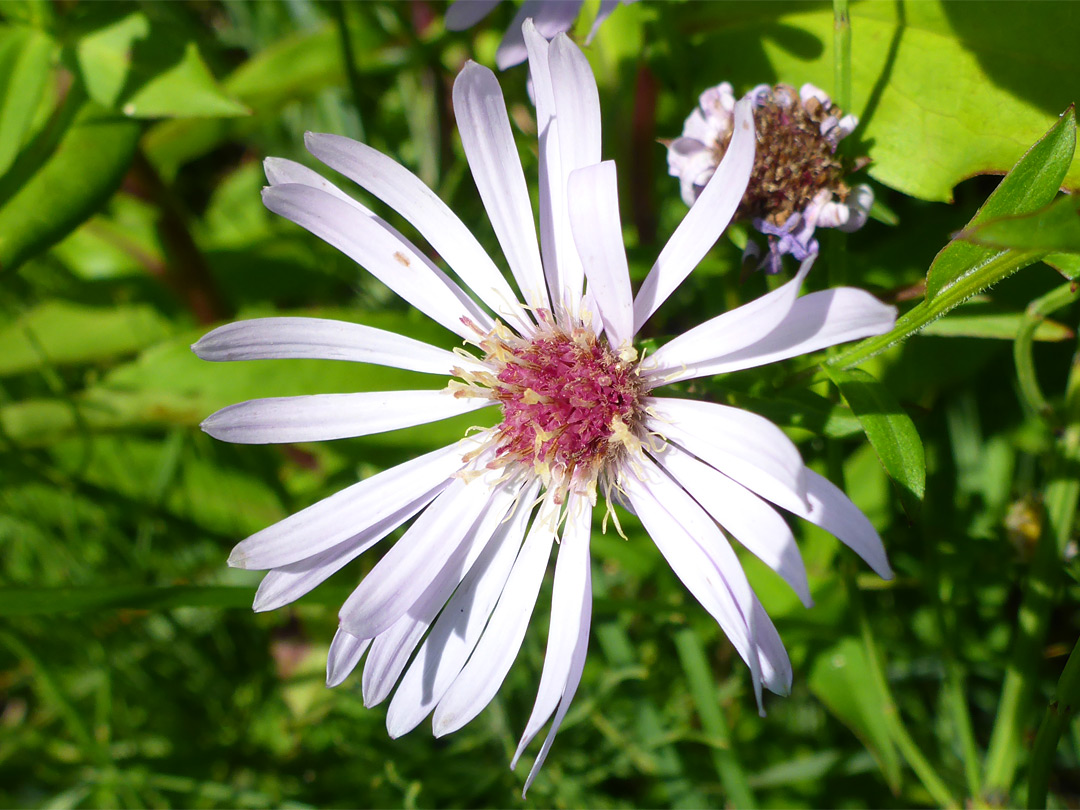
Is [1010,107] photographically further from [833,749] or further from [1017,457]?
[833,749]

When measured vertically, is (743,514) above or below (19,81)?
below

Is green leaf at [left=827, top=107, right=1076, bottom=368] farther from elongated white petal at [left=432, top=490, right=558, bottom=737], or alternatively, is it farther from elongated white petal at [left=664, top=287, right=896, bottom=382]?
elongated white petal at [left=432, top=490, right=558, bottom=737]

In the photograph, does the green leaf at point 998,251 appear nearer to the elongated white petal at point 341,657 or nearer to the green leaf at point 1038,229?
the green leaf at point 1038,229

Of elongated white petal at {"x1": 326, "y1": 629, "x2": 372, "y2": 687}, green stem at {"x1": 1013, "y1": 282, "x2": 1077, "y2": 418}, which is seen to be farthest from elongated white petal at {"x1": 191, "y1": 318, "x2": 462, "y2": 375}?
green stem at {"x1": 1013, "y1": 282, "x2": 1077, "y2": 418}

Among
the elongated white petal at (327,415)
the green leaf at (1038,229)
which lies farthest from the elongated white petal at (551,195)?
the green leaf at (1038,229)

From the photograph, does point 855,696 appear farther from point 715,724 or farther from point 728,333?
point 728,333

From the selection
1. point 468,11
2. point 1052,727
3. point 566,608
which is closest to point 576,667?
point 566,608

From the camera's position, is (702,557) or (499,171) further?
(499,171)
